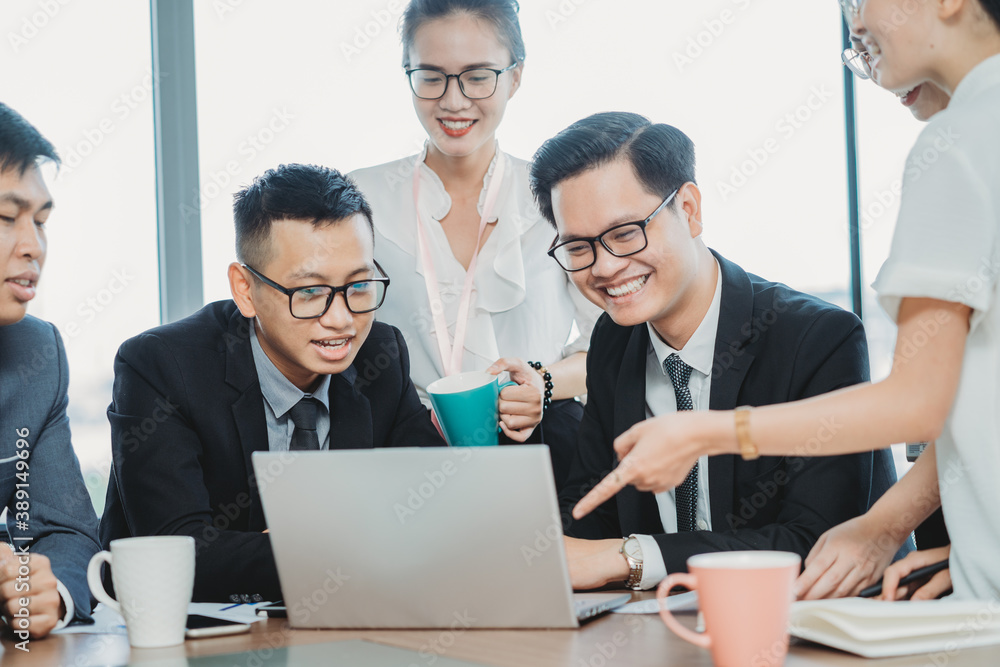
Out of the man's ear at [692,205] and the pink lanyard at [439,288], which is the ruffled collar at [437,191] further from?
the man's ear at [692,205]

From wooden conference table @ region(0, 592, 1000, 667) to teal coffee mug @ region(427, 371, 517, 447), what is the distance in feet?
1.67

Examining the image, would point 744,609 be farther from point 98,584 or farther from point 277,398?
point 277,398

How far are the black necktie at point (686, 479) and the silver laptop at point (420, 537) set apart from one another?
674 mm

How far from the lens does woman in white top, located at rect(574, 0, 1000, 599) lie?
1.05 meters

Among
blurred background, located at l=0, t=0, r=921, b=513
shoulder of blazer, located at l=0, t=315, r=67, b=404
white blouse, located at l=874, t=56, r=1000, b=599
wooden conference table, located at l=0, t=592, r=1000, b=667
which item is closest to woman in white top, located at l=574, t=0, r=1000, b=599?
white blouse, located at l=874, t=56, r=1000, b=599

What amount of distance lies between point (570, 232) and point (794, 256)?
1820mm

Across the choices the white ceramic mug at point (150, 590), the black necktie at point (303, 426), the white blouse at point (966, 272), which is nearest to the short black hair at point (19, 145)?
the black necktie at point (303, 426)

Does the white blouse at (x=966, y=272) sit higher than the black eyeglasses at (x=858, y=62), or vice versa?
the black eyeglasses at (x=858, y=62)

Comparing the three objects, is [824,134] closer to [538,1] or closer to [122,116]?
[538,1]

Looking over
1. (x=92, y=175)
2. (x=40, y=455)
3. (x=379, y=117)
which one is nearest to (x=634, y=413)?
(x=40, y=455)

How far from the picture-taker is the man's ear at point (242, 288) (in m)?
2.00

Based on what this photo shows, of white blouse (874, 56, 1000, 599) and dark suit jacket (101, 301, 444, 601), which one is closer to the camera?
white blouse (874, 56, 1000, 599)

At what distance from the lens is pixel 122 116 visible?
332 centimetres

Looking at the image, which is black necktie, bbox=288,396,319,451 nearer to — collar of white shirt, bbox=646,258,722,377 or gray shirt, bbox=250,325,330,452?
gray shirt, bbox=250,325,330,452
